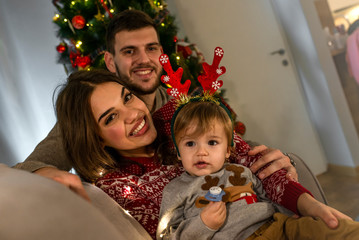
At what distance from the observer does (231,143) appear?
1358mm

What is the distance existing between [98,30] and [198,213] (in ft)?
5.48

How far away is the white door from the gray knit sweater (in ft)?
7.07

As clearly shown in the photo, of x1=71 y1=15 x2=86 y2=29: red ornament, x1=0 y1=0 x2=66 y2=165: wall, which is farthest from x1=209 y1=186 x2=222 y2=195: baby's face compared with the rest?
x1=0 y1=0 x2=66 y2=165: wall

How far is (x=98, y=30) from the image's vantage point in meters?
2.36

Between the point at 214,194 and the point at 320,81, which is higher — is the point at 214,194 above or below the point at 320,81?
above

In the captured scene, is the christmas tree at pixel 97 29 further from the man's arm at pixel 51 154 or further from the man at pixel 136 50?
the man's arm at pixel 51 154

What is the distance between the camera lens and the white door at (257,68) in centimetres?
330

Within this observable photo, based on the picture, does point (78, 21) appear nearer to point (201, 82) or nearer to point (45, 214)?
point (201, 82)

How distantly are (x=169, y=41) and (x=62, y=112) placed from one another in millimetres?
1304

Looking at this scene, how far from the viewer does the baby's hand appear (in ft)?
3.63

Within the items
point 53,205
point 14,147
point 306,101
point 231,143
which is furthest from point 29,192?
point 306,101

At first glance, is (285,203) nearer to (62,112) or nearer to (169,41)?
(62,112)

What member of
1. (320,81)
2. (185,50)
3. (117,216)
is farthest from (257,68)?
→ (117,216)

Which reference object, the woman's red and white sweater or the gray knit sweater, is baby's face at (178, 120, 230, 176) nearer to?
the gray knit sweater
